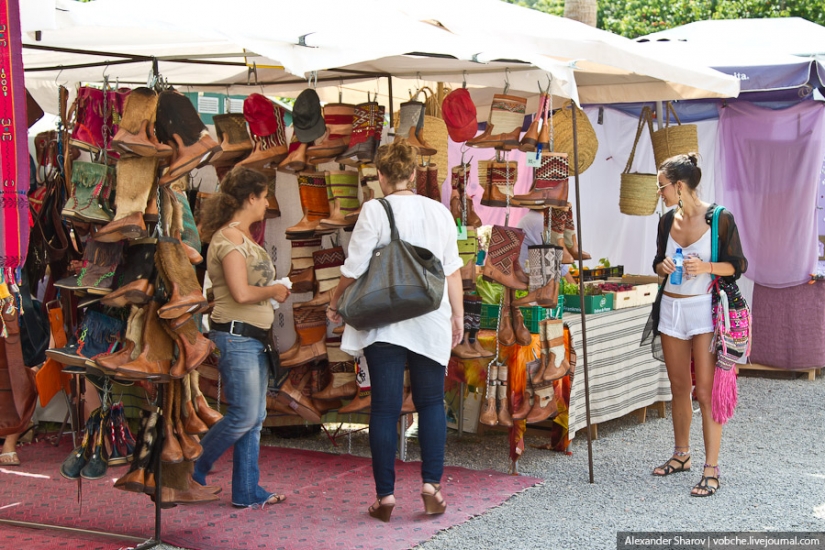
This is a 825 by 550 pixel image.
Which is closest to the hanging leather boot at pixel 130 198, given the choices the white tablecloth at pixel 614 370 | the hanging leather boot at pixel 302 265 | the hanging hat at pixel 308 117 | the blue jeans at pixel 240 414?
the blue jeans at pixel 240 414

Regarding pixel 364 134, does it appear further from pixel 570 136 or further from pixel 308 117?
pixel 570 136

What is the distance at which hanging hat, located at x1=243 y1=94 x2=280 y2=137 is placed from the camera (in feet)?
16.3

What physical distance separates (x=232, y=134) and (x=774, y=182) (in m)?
5.23

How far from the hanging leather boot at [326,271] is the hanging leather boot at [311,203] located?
0.47ft

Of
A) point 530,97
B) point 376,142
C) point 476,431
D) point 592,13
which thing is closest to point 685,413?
point 476,431

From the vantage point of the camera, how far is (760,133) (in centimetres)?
818

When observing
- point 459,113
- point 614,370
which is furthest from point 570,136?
point 614,370

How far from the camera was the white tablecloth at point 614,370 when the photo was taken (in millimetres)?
5723

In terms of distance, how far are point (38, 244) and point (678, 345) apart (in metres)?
3.57

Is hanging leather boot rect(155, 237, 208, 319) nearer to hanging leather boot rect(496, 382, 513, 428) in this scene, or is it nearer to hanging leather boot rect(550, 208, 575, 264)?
hanging leather boot rect(496, 382, 513, 428)

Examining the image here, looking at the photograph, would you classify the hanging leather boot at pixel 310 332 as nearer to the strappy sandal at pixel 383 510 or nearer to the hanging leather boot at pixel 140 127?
the strappy sandal at pixel 383 510

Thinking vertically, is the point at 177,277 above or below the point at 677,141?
below

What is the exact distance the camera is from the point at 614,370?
Answer: 6.10 meters

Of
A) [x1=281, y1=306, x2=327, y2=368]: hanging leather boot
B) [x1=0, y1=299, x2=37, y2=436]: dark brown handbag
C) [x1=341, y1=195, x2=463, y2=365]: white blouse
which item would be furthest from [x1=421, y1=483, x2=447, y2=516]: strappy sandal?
[x1=0, y1=299, x2=37, y2=436]: dark brown handbag
